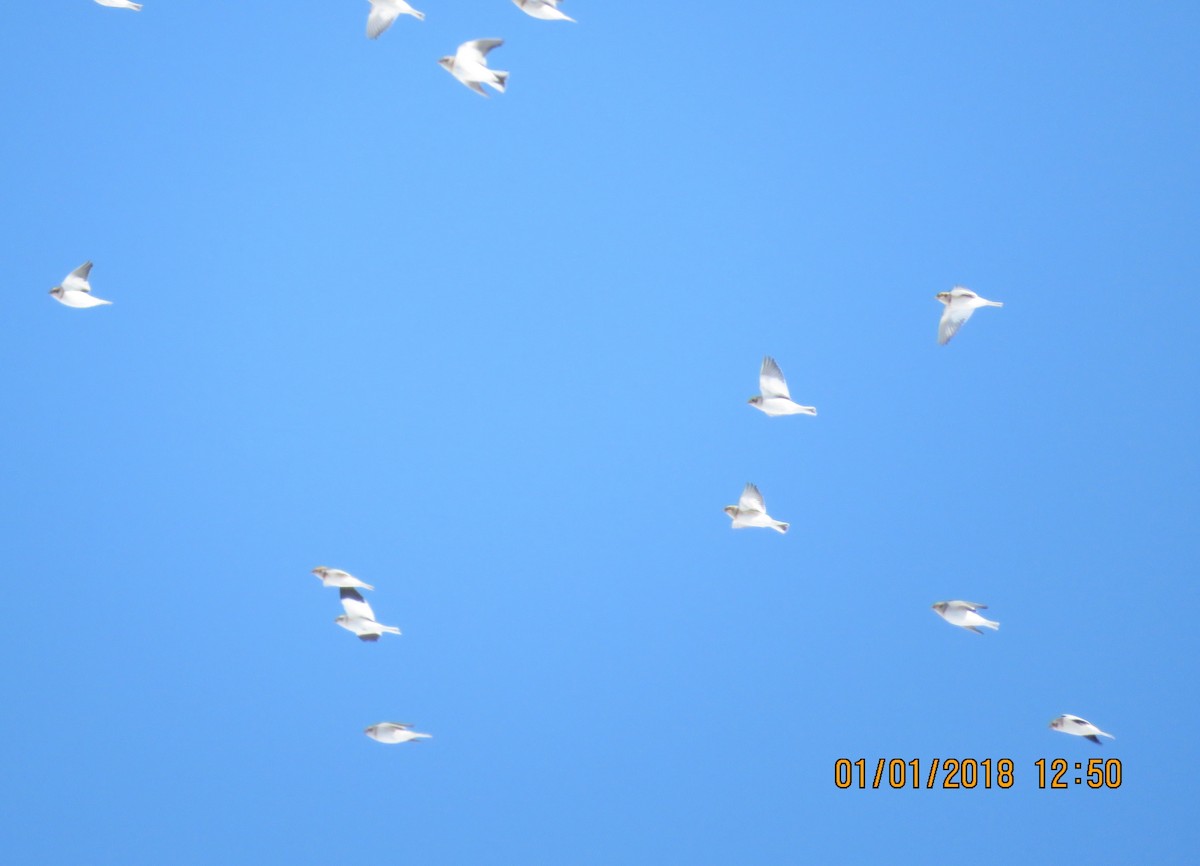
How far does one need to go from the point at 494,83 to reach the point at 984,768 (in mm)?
5585

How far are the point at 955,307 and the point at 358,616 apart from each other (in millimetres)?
3489

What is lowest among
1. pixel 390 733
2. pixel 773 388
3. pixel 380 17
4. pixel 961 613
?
pixel 390 733

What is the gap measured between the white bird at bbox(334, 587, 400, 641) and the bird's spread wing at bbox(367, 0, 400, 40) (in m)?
2.85

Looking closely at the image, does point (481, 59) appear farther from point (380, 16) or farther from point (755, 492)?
point (755, 492)

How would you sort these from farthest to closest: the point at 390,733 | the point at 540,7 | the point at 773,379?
the point at 390,733 < the point at 773,379 < the point at 540,7

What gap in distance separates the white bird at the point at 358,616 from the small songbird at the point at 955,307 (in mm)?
3258

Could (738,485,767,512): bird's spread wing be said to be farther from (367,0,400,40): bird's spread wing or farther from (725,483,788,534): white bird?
(367,0,400,40): bird's spread wing

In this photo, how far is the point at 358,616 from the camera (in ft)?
25.5

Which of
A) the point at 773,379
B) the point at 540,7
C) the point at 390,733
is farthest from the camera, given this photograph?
the point at 390,733

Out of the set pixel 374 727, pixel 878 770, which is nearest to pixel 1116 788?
pixel 878 770

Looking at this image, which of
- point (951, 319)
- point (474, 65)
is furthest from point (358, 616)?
point (951, 319)

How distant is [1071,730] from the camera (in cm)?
764

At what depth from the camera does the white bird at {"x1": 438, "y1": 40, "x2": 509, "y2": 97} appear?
6.63 metres

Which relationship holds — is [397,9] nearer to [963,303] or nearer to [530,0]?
[530,0]
